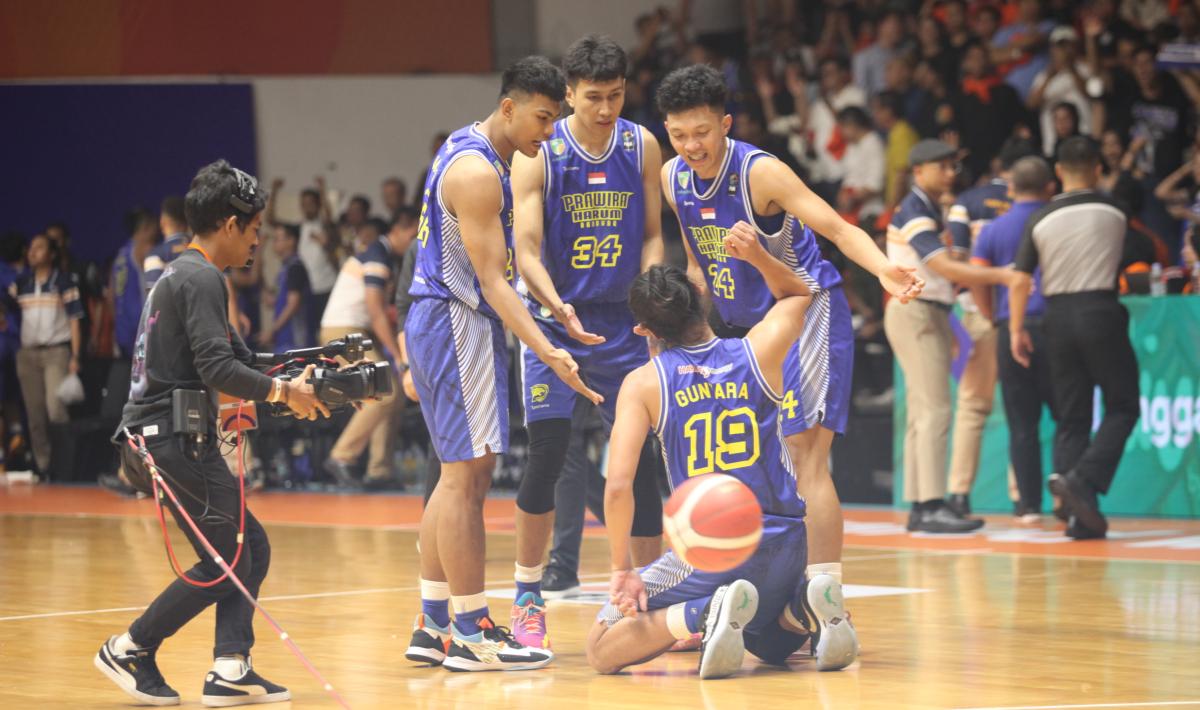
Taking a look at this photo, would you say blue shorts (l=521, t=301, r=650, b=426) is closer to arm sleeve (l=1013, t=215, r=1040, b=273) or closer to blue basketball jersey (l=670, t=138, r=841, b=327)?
blue basketball jersey (l=670, t=138, r=841, b=327)

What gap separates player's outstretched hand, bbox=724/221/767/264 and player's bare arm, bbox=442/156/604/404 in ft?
2.39

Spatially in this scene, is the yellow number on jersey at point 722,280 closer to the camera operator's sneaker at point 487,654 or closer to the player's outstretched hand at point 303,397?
the camera operator's sneaker at point 487,654

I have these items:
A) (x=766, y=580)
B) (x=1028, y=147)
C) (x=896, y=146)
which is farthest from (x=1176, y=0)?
(x=766, y=580)

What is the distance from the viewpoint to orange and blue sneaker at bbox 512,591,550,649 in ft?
23.1

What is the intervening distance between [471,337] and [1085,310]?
18.0ft

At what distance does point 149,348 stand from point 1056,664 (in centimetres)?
344

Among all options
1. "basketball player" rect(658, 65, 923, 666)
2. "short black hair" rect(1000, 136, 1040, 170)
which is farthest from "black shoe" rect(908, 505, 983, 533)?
"basketball player" rect(658, 65, 923, 666)

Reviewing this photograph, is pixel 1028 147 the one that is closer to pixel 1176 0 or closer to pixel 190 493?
pixel 1176 0

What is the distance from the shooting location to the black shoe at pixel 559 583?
8.98m

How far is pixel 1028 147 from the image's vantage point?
12.7 m

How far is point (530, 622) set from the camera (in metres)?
7.08

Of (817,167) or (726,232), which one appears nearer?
(726,232)

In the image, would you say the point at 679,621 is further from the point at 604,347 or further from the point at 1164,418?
the point at 1164,418

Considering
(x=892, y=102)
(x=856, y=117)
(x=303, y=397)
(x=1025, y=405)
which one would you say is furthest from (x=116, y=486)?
(x=303, y=397)
